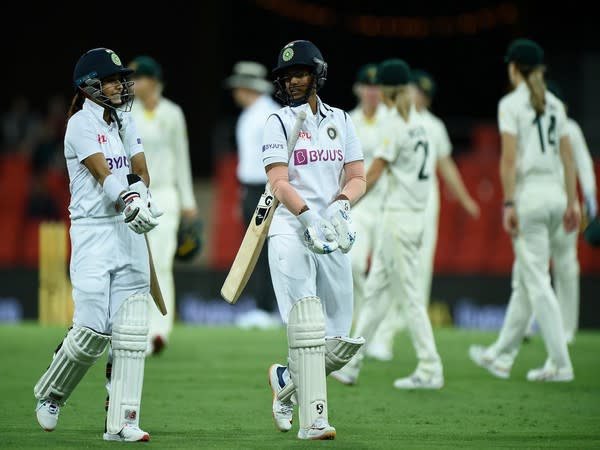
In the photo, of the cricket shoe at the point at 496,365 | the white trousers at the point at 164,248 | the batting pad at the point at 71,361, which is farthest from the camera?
the white trousers at the point at 164,248

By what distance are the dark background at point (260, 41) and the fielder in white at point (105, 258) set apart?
11359mm

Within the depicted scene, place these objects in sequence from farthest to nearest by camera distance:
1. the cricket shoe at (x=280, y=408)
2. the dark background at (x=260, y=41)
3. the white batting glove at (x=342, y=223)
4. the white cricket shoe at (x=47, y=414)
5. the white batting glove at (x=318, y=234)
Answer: the dark background at (x=260, y=41), the cricket shoe at (x=280, y=408), the white cricket shoe at (x=47, y=414), the white batting glove at (x=342, y=223), the white batting glove at (x=318, y=234)

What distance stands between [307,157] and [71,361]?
5.07 feet

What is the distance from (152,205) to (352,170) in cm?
104

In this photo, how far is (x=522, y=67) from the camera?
839cm

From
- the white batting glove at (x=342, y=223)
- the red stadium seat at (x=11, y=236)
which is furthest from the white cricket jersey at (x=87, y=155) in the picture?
the red stadium seat at (x=11, y=236)

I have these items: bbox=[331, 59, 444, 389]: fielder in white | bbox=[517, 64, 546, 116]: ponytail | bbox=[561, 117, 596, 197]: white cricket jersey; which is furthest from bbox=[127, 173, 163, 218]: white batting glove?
bbox=[561, 117, 596, 197]: white cricket jersey

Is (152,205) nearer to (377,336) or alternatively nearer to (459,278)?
(377,336)

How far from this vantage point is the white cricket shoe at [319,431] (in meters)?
5.86

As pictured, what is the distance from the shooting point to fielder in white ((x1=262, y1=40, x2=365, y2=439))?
5.86 metres

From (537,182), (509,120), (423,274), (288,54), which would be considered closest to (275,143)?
(288,54)

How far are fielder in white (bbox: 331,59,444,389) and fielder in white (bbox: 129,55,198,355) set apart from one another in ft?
7.84

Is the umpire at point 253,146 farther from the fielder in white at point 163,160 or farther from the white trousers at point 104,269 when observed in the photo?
the white trousers at point 104,269

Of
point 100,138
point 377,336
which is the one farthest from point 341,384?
point 100,138
